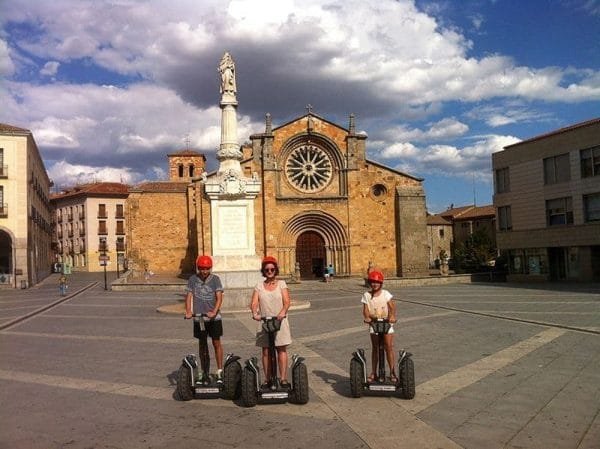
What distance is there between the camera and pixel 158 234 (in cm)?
4606

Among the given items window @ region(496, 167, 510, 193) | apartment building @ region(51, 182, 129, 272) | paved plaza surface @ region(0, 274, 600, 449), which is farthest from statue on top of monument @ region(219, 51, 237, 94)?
apartment building @ region(51, 182, 129, 272)

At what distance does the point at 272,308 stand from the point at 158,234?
136 feet

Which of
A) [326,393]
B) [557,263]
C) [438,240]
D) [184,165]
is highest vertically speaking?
[184,165]

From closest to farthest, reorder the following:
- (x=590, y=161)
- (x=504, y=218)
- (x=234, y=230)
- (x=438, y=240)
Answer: (x=234, y=230)
(x=590, y=161)
(x=504, y=218)
(x=438, y=240)

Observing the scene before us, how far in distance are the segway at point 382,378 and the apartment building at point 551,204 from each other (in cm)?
2647

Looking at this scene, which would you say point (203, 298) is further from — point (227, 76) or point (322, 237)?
point (322, 237)

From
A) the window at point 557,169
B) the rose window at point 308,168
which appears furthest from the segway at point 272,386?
the rose window at point 308,168

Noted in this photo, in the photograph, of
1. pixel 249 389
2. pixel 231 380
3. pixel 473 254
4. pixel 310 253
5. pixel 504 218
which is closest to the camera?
pixel 249 389

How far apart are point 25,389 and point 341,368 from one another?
4.23m

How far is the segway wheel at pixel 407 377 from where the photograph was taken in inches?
245

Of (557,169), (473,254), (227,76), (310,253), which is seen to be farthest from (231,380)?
(473,254)

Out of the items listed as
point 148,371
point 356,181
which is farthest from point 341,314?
A: point 356,181

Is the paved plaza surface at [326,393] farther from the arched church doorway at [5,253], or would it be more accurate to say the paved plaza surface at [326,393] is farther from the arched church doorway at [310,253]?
the arched church doorway at [5,253]

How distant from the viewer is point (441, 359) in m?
8.62
